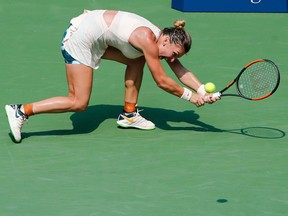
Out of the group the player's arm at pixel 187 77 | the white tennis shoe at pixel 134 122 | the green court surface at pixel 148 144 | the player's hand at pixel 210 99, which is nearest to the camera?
the green court surface at pixel 148 144

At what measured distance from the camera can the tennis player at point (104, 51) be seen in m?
7.63

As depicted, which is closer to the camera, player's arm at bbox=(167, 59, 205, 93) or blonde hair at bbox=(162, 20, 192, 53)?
blonde hair at bbox=(162, 20, 192, 53)

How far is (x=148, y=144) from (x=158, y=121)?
767 mm


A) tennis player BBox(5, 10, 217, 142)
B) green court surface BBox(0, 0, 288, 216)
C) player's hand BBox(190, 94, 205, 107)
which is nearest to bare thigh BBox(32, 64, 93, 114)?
tennis player BBox(5, 10, 217, 142)

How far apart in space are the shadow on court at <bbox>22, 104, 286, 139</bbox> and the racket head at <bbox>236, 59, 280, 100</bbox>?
1.37ft

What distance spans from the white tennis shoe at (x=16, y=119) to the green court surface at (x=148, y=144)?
0.37ft

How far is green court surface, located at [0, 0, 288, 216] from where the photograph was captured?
254 inches

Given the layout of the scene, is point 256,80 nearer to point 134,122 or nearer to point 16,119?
point 134,122

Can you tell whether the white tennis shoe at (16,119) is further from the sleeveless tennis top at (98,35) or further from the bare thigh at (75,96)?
the sleeveless tennis top at (98,35)

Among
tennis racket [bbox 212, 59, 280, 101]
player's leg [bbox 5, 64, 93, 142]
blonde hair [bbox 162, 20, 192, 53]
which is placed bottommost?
player's leg [bbox 5, 64, 93, 142]

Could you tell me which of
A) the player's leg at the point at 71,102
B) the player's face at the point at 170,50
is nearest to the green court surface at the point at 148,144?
the player's leg at the point at 71,102

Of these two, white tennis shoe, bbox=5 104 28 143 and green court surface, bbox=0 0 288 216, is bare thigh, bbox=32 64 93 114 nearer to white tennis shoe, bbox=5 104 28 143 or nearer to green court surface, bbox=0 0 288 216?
white tennis shoe, bbox=5 104 28 143

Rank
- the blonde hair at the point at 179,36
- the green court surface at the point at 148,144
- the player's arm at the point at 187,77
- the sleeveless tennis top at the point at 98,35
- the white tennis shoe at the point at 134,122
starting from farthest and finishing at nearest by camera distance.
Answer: the white tennis shoe at the point at 134,122
the player's arm at the point at 187,77
the sleeveless tennis top at the point at 98,35
the blonde hair at the point at 179,36
the green court surface at the point at 148,144

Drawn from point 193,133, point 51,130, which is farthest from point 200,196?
point 51,130
